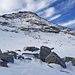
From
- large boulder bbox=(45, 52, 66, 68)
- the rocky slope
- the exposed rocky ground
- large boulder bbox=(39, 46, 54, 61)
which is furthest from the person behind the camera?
the rocky slope

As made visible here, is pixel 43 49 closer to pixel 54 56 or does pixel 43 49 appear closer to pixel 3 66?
pixel 54 56

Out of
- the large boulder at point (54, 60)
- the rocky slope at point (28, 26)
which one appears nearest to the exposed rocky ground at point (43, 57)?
the large boulder at point (54, 60)

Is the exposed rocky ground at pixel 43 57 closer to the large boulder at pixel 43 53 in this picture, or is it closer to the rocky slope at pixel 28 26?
the large boulder at pixel 43 53

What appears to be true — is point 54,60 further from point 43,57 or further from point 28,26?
point 28,26

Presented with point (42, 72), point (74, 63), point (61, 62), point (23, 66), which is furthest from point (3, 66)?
point (74, 63)

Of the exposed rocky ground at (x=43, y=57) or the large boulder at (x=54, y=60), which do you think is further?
the large boulder at (x=54, y=60)

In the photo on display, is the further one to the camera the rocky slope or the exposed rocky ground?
the rocky slope

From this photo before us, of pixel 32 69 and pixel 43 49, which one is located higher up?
pixel 43 49

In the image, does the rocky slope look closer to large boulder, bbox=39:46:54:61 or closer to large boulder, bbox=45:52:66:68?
large boulder, bbox=39:46:54:61

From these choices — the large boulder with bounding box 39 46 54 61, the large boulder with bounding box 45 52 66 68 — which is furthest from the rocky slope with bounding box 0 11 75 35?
the large boulder with bounding box 45 52 66 68

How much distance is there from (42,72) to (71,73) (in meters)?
2.10

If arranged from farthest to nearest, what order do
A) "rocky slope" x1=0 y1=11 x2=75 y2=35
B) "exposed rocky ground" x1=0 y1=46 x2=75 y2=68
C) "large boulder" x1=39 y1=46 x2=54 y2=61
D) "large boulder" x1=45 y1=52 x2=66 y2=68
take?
"rocky slope" x1=0 y1=11 x2=75 y2=35 → "large boulder" x1=39 y1=46 x2=54 y2=61 → "large boulder" x1=45 y1=52 x2=66 y2=68 → "exposed rocky ground" x1=0 y1=46 x2=75 y2=68

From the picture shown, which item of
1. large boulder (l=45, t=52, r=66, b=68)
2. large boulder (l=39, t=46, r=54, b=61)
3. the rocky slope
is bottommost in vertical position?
large boulder (l=45, t=52, r=66, b=68)

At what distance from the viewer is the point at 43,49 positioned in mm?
14703
